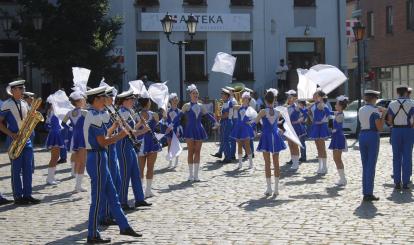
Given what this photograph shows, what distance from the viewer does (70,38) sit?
30203mm

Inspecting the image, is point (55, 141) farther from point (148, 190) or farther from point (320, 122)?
point (320, 122)

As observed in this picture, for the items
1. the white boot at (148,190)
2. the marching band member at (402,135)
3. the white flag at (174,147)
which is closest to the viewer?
the white boot at (148,190)

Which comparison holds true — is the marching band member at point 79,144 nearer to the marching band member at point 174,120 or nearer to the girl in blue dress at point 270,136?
the marching band member at point 174,120

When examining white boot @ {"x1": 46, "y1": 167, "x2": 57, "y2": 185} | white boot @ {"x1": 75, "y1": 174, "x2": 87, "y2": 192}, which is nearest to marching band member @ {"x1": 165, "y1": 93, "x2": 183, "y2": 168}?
white boot @ {"x1": 75, "y1": 174, "x2": 87, "y2": 192}

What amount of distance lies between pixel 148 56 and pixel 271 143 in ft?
72.2

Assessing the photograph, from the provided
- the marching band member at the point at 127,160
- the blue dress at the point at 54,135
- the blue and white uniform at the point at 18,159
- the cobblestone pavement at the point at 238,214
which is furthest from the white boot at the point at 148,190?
the blue dress at the point at 54,135

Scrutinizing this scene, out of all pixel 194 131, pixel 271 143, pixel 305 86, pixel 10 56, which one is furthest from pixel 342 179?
pixel 10 56

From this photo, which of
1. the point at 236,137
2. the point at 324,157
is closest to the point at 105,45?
the point at 236,137

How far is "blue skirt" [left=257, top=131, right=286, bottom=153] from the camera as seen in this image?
43.9ft

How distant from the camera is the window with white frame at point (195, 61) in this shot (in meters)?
35.0

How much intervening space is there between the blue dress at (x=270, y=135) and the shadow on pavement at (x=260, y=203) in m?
1.03

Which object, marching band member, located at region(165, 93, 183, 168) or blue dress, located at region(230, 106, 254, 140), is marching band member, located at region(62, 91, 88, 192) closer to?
marching band member, located at region(165, 93, 183, 168)

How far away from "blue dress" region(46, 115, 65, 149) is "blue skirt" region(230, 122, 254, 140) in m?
4.35

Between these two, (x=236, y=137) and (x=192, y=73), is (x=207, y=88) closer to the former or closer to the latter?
(x=192, y=73)
